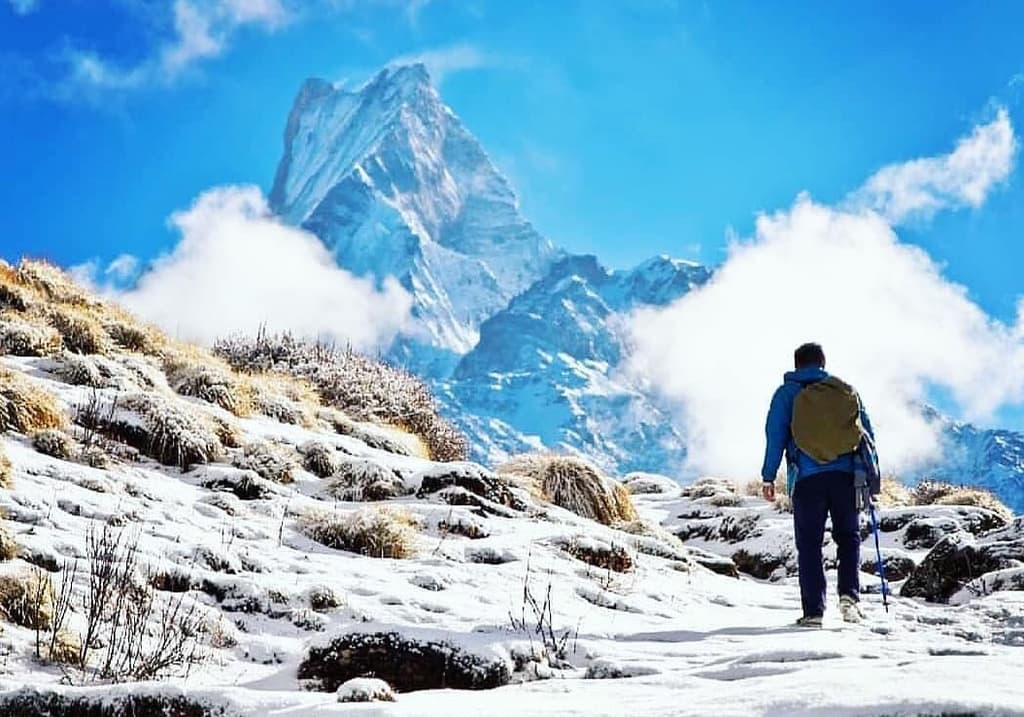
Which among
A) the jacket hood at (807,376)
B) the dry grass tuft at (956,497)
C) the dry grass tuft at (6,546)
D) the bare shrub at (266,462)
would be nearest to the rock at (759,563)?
the dry grass tuft at (956,497)

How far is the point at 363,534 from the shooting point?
870 cm

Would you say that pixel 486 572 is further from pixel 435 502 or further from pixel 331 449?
pixel 331 449

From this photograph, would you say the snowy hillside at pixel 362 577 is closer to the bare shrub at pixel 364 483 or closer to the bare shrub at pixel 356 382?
the bare shrub at pixel 364 483

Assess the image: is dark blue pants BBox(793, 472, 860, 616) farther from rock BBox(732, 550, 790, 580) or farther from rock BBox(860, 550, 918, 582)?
rock BBox(732, 550, 790, 580)

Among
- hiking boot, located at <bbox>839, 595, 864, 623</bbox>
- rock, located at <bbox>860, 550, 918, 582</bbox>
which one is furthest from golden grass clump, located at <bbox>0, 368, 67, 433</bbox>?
rock, located at <bbox>860, 550, 918, 582</bbox>

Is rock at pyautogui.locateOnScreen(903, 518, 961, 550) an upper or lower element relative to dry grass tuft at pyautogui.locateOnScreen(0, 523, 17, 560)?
upper

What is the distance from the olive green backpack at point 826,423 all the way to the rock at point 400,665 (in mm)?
3102

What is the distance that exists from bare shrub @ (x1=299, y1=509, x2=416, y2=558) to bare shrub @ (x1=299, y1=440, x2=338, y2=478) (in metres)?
2.68

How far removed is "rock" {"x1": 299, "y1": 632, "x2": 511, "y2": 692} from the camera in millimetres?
5160

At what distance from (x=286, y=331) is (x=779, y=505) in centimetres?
1047

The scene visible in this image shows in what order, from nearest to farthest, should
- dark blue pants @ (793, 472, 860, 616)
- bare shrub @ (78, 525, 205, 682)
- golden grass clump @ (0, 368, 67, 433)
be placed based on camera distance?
bare shrub @ (78, 525, 205, 682) < dark blue pants @ (793, 472, 860, 616) < golden grass clump @ (0, 368, 67, 433)

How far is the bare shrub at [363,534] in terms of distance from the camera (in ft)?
28.4

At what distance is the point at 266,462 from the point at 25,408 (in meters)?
2.55

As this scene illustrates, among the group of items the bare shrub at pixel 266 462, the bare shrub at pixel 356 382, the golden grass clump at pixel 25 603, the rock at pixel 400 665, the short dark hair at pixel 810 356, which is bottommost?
the rock at pixel 400 665
